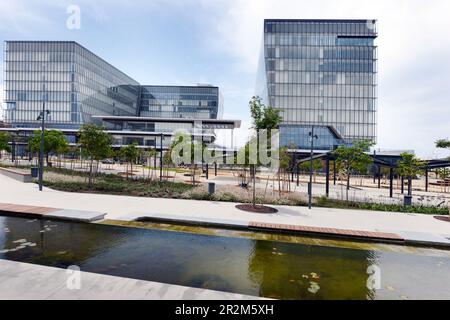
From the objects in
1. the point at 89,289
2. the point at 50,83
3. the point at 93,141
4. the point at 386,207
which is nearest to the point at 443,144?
the point at 386,207

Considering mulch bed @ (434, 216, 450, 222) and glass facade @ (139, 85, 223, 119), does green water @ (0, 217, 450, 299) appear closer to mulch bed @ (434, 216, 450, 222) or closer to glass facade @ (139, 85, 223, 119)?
mulch bed @ (434, 216, 450, 222)

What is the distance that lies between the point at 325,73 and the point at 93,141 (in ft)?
230

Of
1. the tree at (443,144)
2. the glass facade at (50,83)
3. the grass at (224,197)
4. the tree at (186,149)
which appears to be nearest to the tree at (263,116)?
the grass at (224,197)

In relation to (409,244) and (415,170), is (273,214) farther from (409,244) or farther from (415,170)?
(415,170)

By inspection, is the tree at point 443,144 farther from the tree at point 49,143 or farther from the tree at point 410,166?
the tree at point 49,143

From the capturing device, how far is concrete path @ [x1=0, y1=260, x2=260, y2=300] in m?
4.71

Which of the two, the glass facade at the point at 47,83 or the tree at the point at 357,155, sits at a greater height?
the glass facade at the point at 47,83

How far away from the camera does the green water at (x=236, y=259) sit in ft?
18.8

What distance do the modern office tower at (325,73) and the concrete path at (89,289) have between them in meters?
68.9

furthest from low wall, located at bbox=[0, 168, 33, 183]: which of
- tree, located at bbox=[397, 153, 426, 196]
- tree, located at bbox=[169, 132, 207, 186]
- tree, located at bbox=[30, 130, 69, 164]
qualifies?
tree, located at bbox=[397, 153, 426, 196]

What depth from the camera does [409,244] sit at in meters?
9.25

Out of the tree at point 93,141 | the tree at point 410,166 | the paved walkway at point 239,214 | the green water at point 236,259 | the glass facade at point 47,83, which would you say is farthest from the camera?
the glass facade at point 47,83

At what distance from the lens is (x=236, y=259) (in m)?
7.18

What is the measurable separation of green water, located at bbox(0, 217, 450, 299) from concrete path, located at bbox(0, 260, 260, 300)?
504 mm
